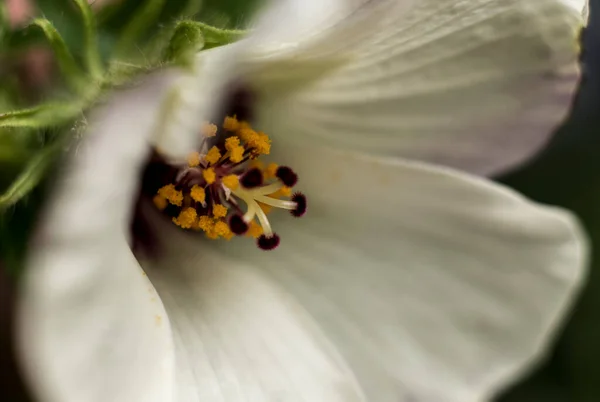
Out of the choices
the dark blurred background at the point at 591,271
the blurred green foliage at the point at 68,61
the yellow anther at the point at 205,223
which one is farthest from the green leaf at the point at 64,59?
the dark blurred background at the point at 591,271

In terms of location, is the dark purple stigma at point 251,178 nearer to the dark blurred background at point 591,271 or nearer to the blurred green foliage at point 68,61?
the blurred green foliage at point 68,61

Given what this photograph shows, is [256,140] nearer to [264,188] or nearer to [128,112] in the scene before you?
[264,188]

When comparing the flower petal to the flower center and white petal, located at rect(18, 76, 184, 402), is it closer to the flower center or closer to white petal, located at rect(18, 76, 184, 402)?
the flower center

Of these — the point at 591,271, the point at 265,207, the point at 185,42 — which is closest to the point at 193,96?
the point at 185,42

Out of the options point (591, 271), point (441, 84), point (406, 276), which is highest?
point (441, 84)

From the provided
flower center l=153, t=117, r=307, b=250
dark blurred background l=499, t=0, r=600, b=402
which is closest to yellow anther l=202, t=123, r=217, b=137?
flower center l=153, t=117, r=307, b=250

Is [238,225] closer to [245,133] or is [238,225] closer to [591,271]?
[245,133]

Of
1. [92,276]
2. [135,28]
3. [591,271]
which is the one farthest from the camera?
[591,271]
